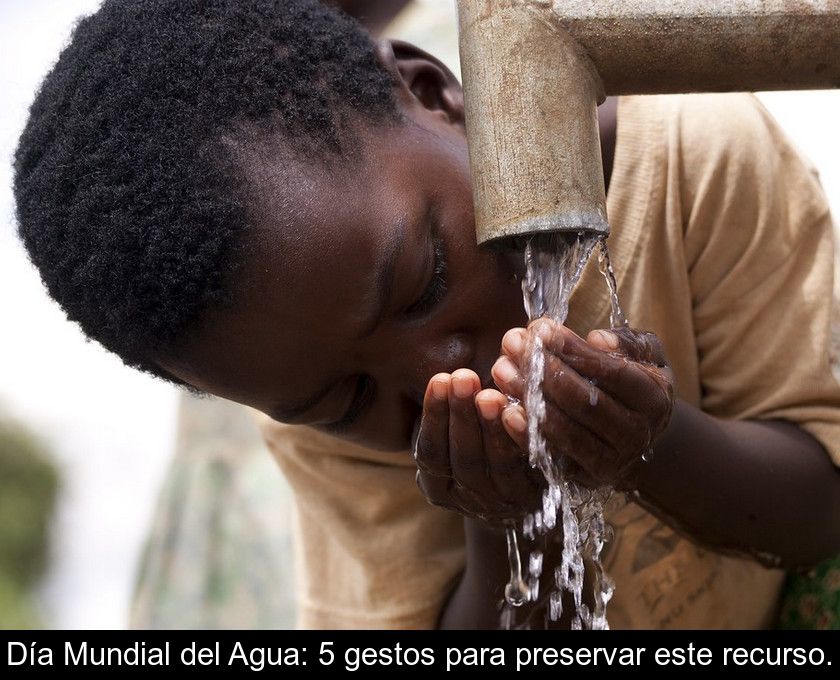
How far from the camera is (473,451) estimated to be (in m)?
1.31

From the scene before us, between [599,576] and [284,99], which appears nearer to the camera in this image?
[284,99]

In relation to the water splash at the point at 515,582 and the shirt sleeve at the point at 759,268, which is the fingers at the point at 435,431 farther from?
the shirt sleeve at the point at 759,268

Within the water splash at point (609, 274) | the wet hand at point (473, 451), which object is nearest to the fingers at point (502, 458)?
the wet hand at point (473, 451)

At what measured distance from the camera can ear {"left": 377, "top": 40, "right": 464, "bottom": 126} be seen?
1618 millimetres

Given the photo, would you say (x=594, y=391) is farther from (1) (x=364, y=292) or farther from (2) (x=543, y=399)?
(1) (x=364, y=292)

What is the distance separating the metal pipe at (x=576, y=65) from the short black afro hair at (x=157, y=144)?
28 centimetres

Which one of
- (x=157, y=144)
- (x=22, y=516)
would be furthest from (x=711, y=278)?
(x=22, y=516)

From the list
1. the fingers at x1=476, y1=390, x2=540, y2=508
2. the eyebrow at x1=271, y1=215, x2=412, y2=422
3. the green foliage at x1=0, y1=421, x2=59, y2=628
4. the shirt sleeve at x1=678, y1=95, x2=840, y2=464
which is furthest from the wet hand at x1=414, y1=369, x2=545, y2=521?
the green foliage at x1=0, y1=421, x2=59, y2=628

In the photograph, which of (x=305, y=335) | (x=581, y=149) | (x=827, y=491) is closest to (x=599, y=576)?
(x=827, y=491)

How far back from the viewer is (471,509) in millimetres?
1456

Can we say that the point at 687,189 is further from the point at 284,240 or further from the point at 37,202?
the point at 37,202

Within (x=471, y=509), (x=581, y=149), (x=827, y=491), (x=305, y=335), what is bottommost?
(x=827, y=491)
